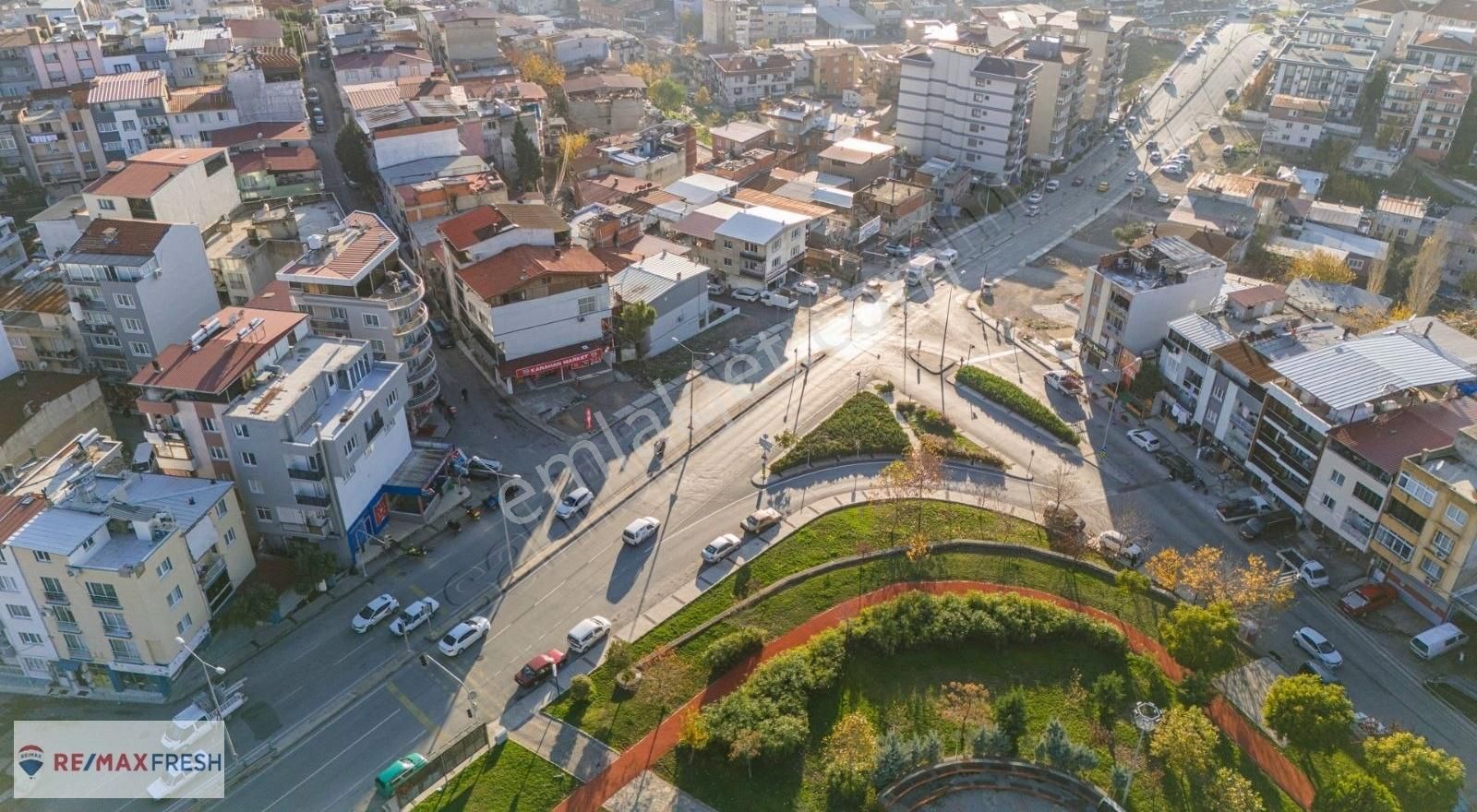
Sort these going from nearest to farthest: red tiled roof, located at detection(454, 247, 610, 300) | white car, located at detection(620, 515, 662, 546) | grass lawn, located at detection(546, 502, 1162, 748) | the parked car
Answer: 1. grass lawn, located at detection(546, 502, 1162, 748)
2. the parked car
3. white car, located at detection(620, 515, 662, 546)
4. red tiled roof, located at detection(454, 247, 610, 300)

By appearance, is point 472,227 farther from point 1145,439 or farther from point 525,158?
point 1145,439

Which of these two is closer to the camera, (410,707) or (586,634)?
(410,707)

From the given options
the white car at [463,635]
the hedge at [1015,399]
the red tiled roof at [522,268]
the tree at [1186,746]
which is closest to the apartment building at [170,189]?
the red tiled roof at [522,268]

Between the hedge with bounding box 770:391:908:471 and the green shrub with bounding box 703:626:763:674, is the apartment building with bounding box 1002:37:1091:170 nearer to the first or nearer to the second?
the hedge with bounding box 770:391:908:471

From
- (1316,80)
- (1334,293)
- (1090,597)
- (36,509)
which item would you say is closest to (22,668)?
(36,509)

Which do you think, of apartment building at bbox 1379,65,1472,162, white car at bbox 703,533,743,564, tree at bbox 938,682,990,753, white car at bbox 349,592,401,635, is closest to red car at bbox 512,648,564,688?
white car at bbox 349,592,401,635

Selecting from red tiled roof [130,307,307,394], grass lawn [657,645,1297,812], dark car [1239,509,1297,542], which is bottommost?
grass lawn [657,645,1297,812]

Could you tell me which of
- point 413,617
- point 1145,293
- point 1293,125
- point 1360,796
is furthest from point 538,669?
point 1293,125
